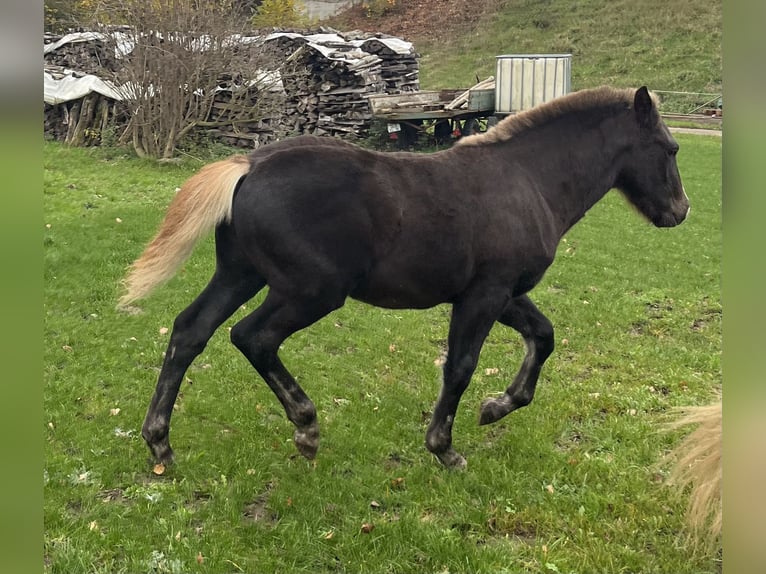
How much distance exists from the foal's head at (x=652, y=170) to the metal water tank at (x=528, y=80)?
7948mm

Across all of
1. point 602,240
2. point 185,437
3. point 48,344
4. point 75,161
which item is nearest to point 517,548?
point 185,437

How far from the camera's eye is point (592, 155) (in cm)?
360

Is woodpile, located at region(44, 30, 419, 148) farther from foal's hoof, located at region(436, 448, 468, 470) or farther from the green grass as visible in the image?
foal's hoof, located at region(436, 448, 468, 470)

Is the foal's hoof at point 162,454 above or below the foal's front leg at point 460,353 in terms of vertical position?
below

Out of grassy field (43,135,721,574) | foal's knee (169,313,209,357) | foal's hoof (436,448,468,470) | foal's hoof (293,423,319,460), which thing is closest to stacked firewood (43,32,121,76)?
grassy field (43,135,721,574)

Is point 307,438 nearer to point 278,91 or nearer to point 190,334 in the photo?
point 190,334

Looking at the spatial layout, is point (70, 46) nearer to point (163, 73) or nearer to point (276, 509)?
point (163, 73)

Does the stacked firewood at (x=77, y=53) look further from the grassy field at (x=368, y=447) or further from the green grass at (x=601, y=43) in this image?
the green grass at (x=601, y=43)

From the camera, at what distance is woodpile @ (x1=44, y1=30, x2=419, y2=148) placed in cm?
1274

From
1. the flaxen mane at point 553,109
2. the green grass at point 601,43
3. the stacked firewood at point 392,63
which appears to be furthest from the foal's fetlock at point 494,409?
the green grass at point 601,43

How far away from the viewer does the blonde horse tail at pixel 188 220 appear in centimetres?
305

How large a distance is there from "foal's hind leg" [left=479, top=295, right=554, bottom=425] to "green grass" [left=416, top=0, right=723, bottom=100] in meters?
17.8

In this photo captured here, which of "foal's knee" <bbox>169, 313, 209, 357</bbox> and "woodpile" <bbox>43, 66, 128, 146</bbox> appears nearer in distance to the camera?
"foal's knee" <bbox>169, 313, 209, 357</bbox>

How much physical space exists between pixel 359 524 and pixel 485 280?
52.7 inches
